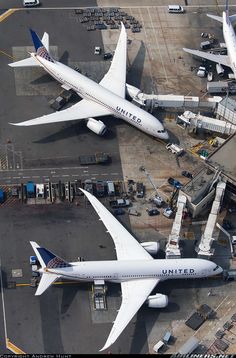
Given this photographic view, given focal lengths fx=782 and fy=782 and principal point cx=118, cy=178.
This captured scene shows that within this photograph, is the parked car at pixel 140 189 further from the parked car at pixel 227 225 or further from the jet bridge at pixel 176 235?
the parked car at pixel 227 225

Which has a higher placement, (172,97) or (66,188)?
(172,97)

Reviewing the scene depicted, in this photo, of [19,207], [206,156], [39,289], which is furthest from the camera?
[206,156]

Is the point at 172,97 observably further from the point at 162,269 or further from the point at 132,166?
the point at 162,269

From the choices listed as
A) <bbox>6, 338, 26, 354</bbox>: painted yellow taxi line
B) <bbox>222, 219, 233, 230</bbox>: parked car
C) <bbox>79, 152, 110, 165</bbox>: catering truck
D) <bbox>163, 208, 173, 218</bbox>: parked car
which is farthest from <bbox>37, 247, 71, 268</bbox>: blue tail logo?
<bbox>222, 219, 233, 230</bbox>: parked car

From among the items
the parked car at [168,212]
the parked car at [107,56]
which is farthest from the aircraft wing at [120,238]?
the parked car at [107,56]

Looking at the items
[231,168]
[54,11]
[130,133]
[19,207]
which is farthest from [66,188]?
[54,11]

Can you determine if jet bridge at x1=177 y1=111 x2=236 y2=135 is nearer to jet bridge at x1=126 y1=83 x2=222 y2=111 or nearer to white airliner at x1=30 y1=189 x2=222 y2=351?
jet bridge at x1=126 y1=83 x2=222 y2=111

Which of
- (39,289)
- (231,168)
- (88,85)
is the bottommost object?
(39,289)
